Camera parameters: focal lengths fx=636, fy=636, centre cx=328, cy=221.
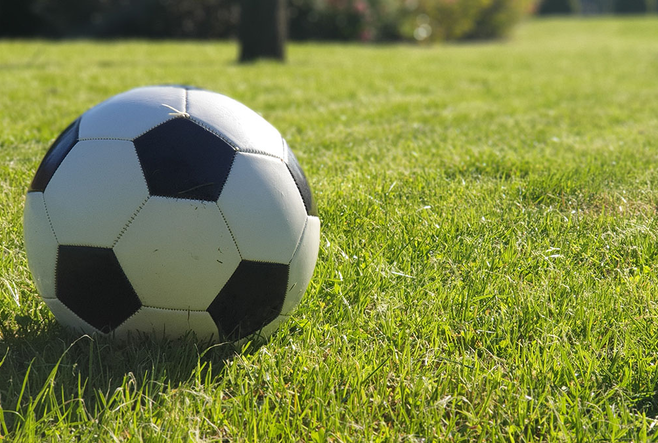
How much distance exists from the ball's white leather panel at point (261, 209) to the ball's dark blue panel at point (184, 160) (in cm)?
5

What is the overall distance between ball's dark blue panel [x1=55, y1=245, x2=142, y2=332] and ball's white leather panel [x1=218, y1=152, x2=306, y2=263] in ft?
1.31

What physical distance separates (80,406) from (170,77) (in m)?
7.08

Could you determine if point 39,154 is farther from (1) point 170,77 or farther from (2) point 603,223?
(1) point 170,77

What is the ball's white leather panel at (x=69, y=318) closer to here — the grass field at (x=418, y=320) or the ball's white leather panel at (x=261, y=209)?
the grass field at (x=418, y=320)

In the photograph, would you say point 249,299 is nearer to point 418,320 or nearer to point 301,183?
point 301,183

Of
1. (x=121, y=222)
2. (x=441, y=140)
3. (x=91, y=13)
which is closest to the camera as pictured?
(x=121, y=222)

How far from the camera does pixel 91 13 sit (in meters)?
16.3

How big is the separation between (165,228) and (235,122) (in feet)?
1.67

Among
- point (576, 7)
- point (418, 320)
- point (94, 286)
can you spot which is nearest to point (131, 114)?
point (94, 286)

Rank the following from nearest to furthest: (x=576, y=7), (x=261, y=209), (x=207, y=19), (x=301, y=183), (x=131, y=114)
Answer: (x=261, y=209) < (x=131, y=114) < (x=301, y=183) < (x=207, y=19) < (x=576, y=7)

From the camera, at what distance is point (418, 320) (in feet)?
8.02

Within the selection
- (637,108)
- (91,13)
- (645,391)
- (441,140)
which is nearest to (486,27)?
(91,13)

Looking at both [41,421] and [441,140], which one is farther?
[441,140]

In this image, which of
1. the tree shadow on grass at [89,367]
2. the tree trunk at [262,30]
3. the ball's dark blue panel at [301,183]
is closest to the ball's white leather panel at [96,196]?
the tree shadow on grass at [89,367]
